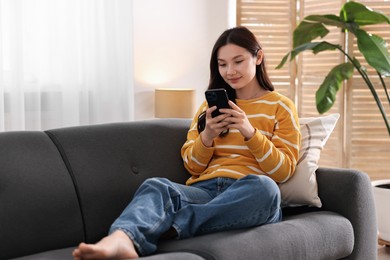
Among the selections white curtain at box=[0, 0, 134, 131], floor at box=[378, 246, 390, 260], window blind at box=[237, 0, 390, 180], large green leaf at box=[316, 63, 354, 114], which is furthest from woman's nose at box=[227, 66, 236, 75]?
window blind at box=[237, 0, 390, 180]

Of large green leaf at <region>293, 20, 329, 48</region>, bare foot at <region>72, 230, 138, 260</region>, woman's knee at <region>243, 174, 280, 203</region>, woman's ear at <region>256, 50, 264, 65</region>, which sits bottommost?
bare foot at <region>72, 230, 138, 260</region>

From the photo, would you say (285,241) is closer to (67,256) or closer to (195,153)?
(195,153)

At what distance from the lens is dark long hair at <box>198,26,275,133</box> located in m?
2.76

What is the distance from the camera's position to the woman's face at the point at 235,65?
8.99 ft

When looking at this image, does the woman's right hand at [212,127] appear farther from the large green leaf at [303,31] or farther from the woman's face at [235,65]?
the large green leaf at [303,31]

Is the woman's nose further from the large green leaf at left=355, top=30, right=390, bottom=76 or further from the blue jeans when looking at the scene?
the large green leaf at left=355, top=30, right=390, bottom=76

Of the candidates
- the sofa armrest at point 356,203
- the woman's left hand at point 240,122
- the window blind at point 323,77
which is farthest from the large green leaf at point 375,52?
the woman's left hand at point 240,122

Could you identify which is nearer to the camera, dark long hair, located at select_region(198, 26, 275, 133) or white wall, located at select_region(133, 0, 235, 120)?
dark long hair, located at select_region(198, 26, 275, 133)

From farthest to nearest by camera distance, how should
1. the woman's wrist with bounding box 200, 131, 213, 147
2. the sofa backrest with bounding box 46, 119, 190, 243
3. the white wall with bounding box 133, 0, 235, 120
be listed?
the white wall with bounding box 133, 0, 235, 120 → the woman's wrist with bounding box 200, 131, 213, 147 → the sofa backrest with bounding box 46, 119, 190, 243

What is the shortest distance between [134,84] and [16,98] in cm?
95

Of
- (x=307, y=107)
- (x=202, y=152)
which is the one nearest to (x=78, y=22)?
(x=307, y=107)

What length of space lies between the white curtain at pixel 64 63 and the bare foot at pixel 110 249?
2.33 meters

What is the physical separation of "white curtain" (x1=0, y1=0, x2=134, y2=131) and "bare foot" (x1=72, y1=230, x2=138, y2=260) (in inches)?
91.7

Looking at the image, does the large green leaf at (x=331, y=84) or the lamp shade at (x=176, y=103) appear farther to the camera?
the lamp shade at (x=176, y=103)
